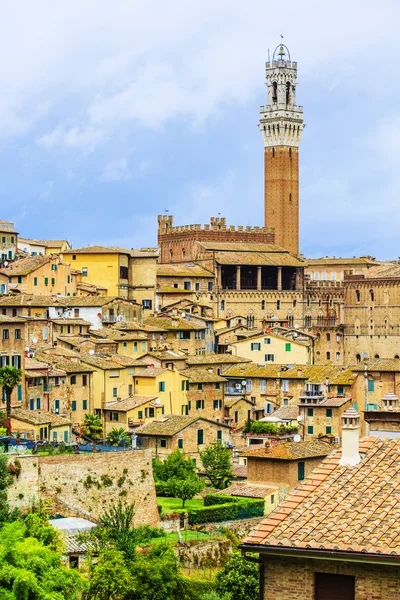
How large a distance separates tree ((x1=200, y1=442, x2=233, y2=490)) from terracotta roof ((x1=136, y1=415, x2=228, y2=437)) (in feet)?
7.51

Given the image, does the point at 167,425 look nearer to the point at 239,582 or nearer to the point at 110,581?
the point at 239,582

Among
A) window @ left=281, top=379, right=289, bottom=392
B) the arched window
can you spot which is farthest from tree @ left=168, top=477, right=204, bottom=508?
the arched window

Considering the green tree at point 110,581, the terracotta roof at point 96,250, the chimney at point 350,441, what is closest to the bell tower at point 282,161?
the terracotta roof at point 96,250

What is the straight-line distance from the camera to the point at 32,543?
27312 mm

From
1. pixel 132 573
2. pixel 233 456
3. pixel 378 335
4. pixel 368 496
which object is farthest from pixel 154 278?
pixel 368 496

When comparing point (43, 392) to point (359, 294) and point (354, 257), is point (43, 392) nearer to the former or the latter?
point (359, 294)

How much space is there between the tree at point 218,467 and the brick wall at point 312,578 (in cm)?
3673

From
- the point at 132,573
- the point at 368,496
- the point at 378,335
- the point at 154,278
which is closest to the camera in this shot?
the point at 368,496

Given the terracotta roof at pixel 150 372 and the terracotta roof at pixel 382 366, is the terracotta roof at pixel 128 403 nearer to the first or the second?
the terracotta roof at pixel 150 372

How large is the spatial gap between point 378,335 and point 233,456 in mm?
44487

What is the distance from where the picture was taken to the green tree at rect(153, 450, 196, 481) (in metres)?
44.4

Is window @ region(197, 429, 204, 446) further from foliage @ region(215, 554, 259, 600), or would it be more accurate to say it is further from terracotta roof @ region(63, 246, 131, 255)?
terracotta roof @ region(63, 246, 131, 255)

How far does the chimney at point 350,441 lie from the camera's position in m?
10.1

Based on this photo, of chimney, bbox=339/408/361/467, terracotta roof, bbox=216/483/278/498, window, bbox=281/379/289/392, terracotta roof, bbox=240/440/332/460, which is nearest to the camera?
chimney, bbox=339/408/361/467
